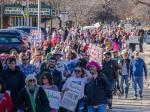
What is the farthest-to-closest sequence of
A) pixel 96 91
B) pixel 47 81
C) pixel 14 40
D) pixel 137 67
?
pixel 14 40, pixel 137 67, pixel 96 91, pixel 47 81

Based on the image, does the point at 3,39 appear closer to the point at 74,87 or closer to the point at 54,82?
the point at 54,82

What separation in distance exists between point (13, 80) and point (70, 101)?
1.17 metres

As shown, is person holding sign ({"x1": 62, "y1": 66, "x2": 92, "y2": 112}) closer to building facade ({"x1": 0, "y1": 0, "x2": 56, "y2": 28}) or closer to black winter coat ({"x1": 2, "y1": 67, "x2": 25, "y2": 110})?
black winter coat ({"x1": 2, "y1": 67, "x2": 25, "y2": 110})

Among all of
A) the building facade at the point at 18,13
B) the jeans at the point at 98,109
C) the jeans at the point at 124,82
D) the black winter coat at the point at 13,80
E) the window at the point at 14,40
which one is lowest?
the jeans at the point at 124,82

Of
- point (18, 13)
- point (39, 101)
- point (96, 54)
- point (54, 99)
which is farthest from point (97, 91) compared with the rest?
point (18, 13)

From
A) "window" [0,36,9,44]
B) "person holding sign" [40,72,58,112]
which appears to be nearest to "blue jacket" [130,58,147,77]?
"person holding sign" [40,72,58,112]

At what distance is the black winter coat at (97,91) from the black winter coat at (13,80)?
4.27 ft

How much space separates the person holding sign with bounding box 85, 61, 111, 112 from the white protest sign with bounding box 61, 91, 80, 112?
0.87 ft

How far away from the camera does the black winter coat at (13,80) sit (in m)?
11.7

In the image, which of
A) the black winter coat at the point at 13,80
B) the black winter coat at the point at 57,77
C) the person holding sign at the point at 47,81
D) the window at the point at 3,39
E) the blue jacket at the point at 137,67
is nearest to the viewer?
the person holding sign at the point at 47,81

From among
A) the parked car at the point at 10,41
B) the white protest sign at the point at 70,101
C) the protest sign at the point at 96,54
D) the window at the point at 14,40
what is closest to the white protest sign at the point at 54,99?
the white protest sign at the point at 70,101

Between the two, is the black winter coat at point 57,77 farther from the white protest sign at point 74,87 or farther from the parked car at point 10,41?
the parked car at point 10,41

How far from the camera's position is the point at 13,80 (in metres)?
11.7

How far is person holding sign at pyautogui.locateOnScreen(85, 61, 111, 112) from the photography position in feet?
37.8
